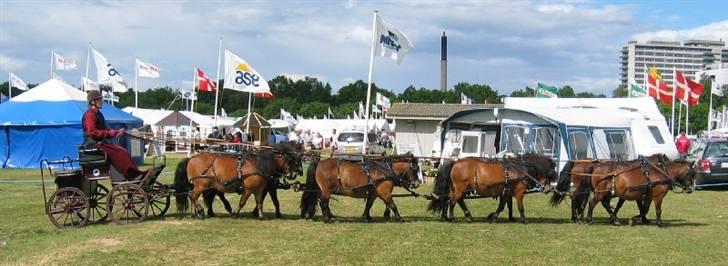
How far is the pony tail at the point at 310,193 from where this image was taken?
1297 centimetres

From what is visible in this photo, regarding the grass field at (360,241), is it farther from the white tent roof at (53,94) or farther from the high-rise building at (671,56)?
the high-rise building at (671,56)

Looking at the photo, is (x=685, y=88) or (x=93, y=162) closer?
(x=93, y=162)

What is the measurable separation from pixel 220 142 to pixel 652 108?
18.2 m

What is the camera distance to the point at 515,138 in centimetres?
2147

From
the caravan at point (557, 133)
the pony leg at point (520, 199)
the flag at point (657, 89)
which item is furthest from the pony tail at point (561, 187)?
the flag at point (657, 89)

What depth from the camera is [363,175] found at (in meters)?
13.0

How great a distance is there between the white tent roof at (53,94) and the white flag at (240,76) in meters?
6.43

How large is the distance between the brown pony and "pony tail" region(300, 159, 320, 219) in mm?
4887

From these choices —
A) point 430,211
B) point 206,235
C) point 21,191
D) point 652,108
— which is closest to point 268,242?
→ point 206,235

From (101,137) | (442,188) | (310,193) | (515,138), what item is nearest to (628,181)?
(442,188)

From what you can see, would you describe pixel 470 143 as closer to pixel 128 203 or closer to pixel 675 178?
pixel 675 178

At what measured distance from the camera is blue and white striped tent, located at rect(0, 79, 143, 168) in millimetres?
28797

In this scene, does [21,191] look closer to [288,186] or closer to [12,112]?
[288,186]

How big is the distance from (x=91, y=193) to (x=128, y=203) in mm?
667
